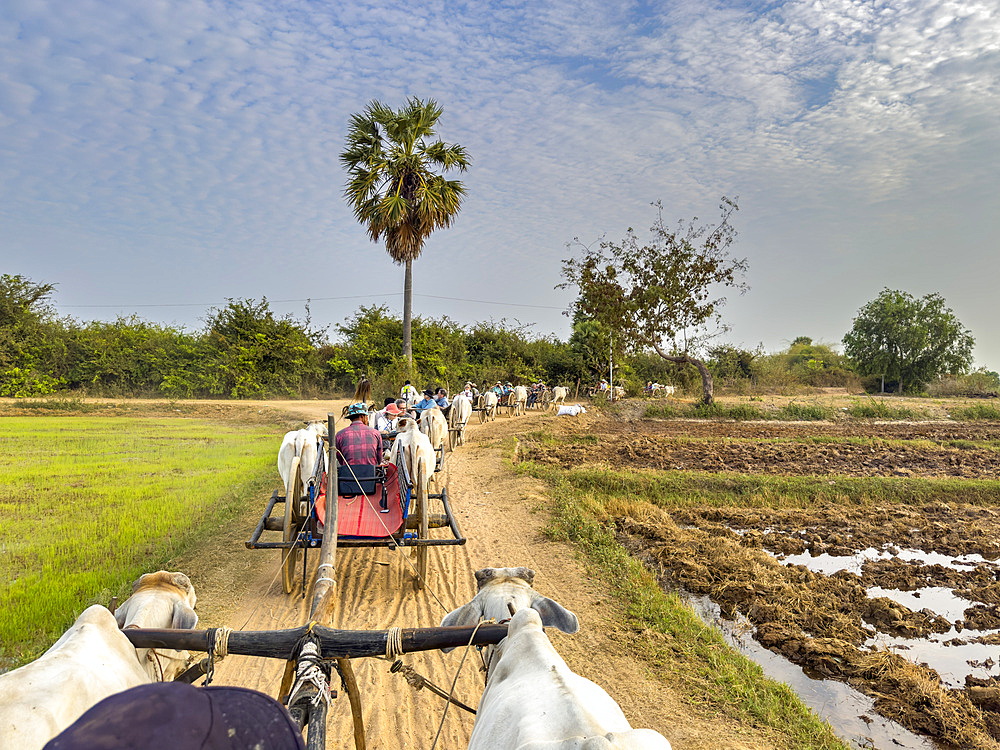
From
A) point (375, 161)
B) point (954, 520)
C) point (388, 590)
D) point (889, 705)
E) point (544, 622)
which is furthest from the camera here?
point (375, 161)

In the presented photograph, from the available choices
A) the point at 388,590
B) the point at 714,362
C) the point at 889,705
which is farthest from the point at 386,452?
the point at 714,362

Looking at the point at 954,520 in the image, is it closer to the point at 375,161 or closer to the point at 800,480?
the point at 800,480

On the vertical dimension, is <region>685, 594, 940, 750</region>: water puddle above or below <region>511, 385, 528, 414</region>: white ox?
below

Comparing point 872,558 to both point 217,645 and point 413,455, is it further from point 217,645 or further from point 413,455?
point 217,645

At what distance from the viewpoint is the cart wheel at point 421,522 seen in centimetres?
555

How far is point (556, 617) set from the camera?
2762 mm

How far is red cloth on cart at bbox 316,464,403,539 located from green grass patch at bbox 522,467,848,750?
2.39 metres

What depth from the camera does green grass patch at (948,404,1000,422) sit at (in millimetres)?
25531

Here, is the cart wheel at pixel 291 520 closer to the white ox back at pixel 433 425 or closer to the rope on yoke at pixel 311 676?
the rope on yoke at pixel 311 676

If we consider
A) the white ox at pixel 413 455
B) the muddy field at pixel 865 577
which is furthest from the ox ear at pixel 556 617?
the white ox at pixel 413 455

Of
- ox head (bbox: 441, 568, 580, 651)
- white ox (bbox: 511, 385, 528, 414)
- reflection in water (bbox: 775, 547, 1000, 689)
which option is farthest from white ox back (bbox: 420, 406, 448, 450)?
white ox (bbox: 511, 385, 528, 414)

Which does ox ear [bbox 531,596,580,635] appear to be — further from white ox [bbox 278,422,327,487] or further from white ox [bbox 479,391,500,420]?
white ox [bbox 479,391,500,420]

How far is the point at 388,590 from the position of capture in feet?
18.9

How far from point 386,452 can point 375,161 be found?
16550 mm
